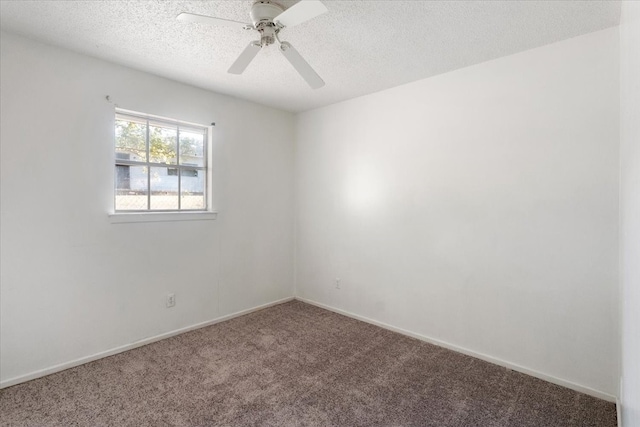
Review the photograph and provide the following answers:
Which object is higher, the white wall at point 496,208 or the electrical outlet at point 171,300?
the white wall at point 496,208

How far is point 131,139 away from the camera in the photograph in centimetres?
285

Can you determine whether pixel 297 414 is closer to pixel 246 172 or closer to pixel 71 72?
pixel 246 172

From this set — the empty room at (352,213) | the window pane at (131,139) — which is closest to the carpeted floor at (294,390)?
the empty room at (352,213)

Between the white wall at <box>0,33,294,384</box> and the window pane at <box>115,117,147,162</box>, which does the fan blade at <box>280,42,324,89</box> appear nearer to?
the white wall at <box>0,33,294,384</box>

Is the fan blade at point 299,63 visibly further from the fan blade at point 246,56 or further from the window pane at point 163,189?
the window pane at point 163,189

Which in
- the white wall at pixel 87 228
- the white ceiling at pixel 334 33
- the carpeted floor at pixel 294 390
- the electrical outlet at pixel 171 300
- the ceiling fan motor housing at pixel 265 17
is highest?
the white ceiling at pixel 334 33

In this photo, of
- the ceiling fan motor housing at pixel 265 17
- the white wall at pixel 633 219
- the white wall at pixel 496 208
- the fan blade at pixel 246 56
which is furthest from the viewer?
the white wall at pixel 496 208

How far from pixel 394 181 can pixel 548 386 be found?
2.05 m

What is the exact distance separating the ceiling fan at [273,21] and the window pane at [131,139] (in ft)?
4.55

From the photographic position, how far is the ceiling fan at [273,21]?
1.49 meters

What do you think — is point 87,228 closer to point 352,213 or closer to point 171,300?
point 171,300

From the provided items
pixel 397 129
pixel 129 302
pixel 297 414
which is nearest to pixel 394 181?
pixel 397 129

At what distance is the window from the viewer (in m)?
2.81

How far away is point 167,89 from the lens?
2.99m
